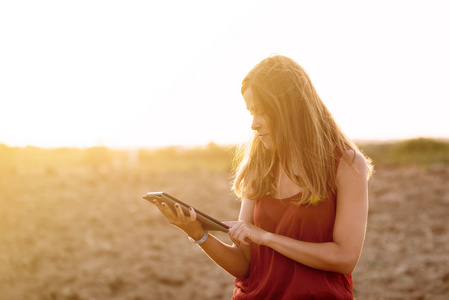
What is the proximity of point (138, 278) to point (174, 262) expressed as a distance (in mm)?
838

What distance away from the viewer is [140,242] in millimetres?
8422

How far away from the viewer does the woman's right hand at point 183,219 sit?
87.7 inches

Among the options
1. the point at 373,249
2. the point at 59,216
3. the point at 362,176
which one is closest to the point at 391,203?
A: the point at 373,249

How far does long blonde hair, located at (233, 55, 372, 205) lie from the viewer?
6.81 ft

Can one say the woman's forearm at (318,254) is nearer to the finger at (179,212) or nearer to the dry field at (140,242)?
the finger at (179,212)

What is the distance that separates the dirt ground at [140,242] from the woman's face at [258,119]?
415 cm

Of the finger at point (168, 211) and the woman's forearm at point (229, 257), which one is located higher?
the finger at point (168, 211)

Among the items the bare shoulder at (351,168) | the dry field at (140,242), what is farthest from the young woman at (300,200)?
the dry field at (140,242)

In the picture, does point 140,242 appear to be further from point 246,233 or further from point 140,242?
point 246,233

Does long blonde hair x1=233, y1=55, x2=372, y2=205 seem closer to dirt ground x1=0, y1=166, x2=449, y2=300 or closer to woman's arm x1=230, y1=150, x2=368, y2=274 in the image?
woman's arm x1=230, y1=150, x2=368, y2=274

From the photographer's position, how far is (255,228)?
213 centimetres

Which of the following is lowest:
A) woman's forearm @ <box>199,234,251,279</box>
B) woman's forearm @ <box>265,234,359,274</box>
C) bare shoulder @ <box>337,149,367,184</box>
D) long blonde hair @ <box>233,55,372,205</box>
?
woman's forearm @ <box>199,234,251,279</box>

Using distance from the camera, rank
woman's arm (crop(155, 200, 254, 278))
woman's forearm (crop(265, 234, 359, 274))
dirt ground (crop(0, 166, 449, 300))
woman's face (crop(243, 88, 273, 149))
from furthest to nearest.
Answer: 1. dirt ground (crop(0, 166, 449, 300))
2. woman's arm (crop(155, 200, 254, 278))
3. woman's face (crop(243, 88, 273, 149))
4. woman's forearm (crop(265, 234, 359, 274))

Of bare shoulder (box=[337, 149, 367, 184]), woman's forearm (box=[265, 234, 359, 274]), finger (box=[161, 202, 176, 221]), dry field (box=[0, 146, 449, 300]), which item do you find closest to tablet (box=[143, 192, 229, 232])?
finger (box=[161, 202, 176, 221])
